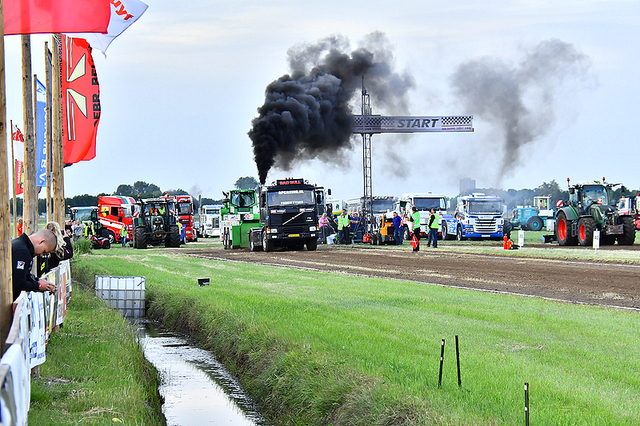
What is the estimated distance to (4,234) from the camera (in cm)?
636

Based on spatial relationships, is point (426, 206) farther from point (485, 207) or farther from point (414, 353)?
point (414, 353)

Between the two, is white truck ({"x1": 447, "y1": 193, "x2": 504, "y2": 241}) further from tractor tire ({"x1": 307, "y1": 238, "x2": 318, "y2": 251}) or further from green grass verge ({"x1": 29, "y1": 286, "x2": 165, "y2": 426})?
green grass verge ({"x1": 29, "y1": 286, "x2": 165, "y2": 426})

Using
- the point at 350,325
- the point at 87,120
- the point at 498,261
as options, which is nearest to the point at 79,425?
the point at 350,325

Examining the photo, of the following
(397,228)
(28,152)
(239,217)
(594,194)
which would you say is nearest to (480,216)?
(397,228)

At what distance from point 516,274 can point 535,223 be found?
46.7 metres

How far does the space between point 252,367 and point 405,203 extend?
38.7 metres

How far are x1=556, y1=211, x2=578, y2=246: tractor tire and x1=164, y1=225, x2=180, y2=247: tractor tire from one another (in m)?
21.3

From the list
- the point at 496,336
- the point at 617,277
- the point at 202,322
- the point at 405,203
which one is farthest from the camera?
the point at 405,203

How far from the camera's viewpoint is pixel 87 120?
61.8 ft

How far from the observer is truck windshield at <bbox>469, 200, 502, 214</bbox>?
4831 centimetres

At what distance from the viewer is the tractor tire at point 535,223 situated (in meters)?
65.0

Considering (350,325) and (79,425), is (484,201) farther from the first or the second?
(79,425)

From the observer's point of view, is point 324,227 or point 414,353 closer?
point 414,353

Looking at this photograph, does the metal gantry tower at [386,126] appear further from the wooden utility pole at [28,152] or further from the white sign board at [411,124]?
the wooden utility pole at [28,152]
